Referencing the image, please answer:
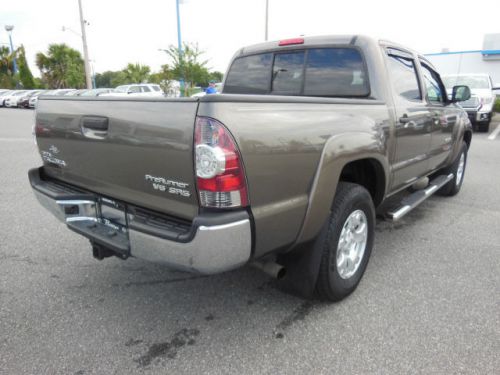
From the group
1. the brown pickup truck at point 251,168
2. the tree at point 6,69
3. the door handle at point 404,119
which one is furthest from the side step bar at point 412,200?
the tree at point 6,69

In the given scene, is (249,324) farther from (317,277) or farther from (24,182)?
(24,182)

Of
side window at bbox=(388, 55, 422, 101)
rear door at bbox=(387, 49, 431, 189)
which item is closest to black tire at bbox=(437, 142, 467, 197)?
rear door at bbox=(387, 49, 431, 189)

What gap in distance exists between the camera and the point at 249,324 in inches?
99.5

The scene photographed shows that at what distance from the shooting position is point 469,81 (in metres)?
13.1

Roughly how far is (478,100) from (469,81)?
57.9 inches

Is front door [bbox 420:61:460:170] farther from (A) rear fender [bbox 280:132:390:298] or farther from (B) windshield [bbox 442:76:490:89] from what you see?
(B) windshield [bbox 442:76:490:89]

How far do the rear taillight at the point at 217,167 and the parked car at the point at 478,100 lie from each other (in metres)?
11.9

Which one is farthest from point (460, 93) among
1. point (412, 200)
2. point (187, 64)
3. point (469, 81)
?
point (187, 64)

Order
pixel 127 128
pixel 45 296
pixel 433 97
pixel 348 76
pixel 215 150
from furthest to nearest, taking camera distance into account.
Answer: pixel 433 97 → pixel 348 76 → pixel 45 296 → pixel 127 128 → pixel 215 150

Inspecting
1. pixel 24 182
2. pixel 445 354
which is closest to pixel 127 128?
pixel 445 354

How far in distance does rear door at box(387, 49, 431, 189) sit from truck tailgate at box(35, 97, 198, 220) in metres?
1.92

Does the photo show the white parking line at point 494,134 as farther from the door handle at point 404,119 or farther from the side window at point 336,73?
the side window at point 336,73

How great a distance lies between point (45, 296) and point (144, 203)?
128 centimetres

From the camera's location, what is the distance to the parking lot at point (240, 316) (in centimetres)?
218
